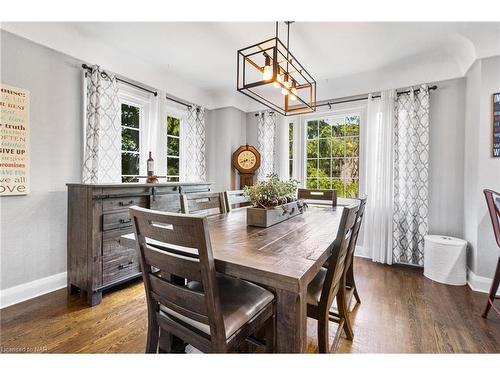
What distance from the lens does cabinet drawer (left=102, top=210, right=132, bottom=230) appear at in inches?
82.4

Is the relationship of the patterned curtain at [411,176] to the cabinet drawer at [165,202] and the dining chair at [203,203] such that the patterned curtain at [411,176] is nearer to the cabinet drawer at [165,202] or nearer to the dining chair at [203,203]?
the dining chair at [203,203]

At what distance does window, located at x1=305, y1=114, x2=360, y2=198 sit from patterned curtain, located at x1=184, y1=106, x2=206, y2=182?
1681 millimetres

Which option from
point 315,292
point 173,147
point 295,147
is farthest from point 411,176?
point 173,147

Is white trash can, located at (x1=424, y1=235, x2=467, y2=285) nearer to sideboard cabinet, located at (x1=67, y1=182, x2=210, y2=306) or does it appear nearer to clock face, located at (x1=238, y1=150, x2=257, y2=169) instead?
clock face, located at (x1=238, y1=150, x2=257, y2=169)

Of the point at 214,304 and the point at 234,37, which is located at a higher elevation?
the point at 234,37

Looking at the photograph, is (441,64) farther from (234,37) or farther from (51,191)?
(51,191)

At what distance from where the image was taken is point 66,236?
2.33 meters

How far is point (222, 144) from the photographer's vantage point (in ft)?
13.1

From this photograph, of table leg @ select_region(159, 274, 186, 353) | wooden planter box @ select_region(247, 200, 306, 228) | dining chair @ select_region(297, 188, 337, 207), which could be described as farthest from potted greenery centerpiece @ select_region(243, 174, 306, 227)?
dining chair @ select_region(297, 188, 337, 207)

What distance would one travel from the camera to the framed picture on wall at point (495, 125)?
226cm

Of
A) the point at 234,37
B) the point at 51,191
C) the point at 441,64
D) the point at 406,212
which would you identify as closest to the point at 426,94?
the point at 441,64

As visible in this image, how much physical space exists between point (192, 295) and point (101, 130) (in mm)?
2323
